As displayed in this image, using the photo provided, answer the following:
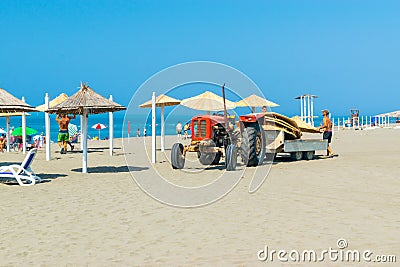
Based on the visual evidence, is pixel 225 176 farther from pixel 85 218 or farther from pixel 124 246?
pixel 124 246

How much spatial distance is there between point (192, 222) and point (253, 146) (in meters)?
6.39

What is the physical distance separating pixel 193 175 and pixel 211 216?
189 inches

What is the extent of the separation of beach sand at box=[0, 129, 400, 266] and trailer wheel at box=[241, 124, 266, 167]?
1626 millimetres

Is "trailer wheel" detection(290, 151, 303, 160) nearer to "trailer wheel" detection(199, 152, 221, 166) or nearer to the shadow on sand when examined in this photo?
"trailer wheel" detection(199, 152, 221, 166)

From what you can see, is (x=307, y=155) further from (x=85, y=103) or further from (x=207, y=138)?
(x=85, y=103)

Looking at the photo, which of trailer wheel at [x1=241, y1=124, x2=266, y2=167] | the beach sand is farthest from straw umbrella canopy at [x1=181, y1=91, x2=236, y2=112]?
the beach sand

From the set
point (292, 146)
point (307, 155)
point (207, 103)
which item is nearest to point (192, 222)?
point (292, 146)

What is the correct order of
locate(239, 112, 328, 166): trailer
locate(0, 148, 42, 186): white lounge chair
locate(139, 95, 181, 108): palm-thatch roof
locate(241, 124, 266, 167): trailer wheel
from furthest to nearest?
locate(139, 95, 181, 108): palm-thatch roof → locate(239, 112, 328, 166): trailer → locate(241, 124, 266, 167): trailer wheel → locate(0, 148, 42, 186): white lounge chair

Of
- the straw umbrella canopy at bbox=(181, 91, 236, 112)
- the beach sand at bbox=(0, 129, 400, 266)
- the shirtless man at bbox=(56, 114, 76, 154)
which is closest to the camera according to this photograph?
the beach sand at bbox=(0, 129, 400, 266)

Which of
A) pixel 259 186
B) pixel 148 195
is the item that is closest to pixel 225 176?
pixel 259 186

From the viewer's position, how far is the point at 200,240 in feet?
20.6

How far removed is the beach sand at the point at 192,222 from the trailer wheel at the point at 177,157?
1.82 meters

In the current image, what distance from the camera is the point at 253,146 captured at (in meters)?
13.5

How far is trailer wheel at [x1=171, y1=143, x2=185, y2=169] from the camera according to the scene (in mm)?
13641
